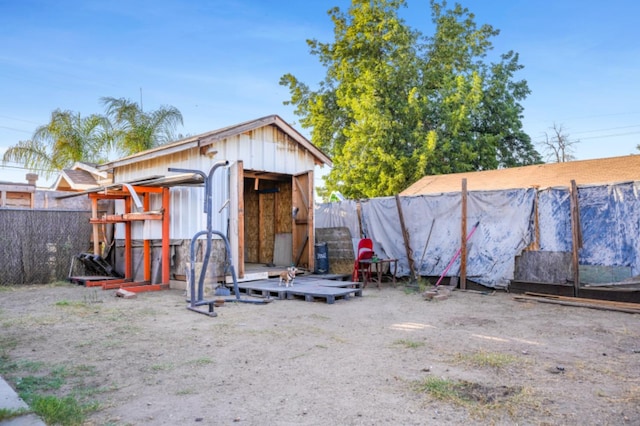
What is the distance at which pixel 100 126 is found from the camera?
18719 millimetres

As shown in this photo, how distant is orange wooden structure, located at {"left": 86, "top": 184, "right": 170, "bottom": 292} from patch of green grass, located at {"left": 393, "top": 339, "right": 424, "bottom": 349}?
606 cm

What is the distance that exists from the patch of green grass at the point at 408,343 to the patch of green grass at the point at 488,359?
20.5 inches

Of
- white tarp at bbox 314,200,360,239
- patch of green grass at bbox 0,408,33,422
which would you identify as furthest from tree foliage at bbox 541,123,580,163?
patch of green grass at bbox 0,408,33,422

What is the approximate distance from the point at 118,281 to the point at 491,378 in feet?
29.3

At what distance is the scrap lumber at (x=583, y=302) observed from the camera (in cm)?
664

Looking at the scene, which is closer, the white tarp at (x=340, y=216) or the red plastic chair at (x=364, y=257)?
the red plastic chair at (x=364, y=257)

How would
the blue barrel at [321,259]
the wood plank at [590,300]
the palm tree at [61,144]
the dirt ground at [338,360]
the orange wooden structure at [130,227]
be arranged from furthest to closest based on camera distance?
the palm tree at [61,144] → the blue barrel at [321,259] → the orange wooden structure at [130,227] → the wood plank at [590,300] → the dirt ground at [338,360]

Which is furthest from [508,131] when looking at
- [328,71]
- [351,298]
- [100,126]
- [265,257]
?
[100,126]

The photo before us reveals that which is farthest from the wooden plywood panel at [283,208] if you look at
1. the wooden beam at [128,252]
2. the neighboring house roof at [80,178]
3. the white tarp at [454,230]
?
the neighboring house roof at [80,178]

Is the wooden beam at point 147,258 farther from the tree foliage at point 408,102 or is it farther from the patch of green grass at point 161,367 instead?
the tree foliage at point 408,102

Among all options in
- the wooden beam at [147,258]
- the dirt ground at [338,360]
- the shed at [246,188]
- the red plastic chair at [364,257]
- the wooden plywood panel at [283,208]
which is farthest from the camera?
the wooden plywood panel at [283,208]

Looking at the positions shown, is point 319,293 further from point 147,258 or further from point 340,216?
point 340,216

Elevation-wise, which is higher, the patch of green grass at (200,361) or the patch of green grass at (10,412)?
the patch of green grass at (10,412)

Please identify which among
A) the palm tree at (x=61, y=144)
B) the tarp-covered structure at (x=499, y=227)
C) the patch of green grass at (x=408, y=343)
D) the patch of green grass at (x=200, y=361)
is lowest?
the patch of green grass at (x=408, y=343)
